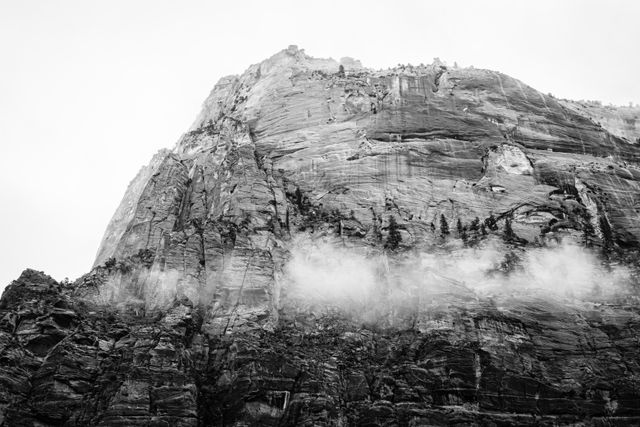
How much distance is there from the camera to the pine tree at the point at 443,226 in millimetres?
71438

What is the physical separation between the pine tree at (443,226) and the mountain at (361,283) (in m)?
0.81

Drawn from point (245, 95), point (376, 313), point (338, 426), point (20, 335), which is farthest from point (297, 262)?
point (245, 95)

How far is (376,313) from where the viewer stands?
62375 millimetres

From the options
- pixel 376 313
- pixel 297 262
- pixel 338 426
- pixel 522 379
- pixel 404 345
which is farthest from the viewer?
pixel 297 262

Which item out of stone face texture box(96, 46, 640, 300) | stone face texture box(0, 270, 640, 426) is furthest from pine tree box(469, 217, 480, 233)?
stone face texture box(0, 270, 640, 426)

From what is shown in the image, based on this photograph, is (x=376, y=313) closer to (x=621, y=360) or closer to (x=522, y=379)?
(x=522, y=379)

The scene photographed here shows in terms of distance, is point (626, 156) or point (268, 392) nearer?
point (268, 392)

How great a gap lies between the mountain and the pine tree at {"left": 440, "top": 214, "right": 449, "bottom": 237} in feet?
2.66

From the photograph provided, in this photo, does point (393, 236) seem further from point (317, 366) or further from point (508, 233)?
point (317, 366)

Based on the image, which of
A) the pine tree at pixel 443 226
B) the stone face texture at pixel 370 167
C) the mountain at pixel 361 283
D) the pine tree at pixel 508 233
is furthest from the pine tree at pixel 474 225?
the pine tree at pixel 508 233

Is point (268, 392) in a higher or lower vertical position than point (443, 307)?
lower

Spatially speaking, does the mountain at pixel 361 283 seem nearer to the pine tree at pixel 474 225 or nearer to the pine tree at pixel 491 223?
the pine tree at pixel 491 223

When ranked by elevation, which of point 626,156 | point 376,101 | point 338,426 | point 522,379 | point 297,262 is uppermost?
point 376,101

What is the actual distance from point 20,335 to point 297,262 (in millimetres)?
23575
